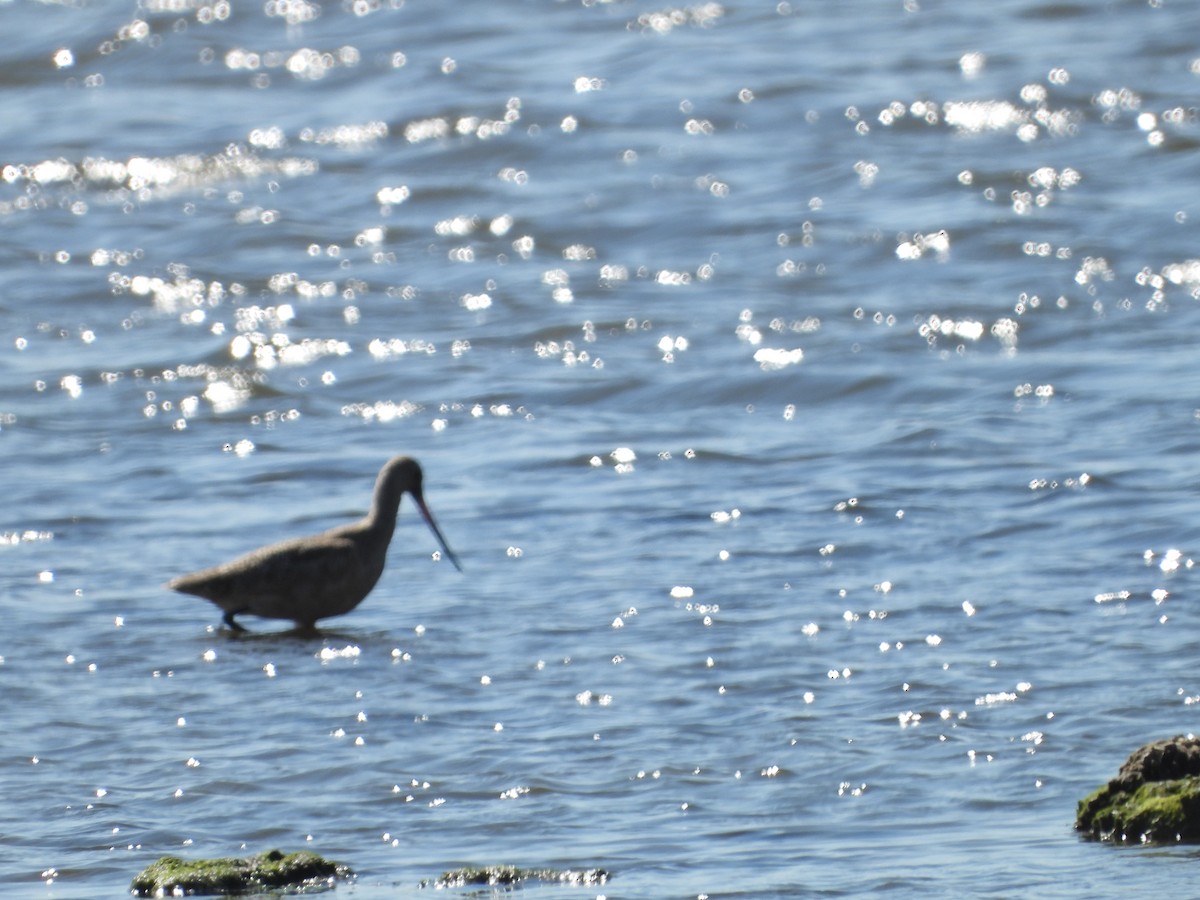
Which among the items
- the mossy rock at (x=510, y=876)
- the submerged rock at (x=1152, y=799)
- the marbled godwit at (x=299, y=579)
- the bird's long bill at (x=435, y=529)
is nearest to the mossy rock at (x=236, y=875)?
the mossy rock at (x=510, y=876)

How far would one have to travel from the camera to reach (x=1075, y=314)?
11.8m

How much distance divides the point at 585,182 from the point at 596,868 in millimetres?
10487

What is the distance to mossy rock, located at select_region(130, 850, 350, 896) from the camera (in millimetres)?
4758

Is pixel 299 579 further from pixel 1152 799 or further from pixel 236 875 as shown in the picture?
pixel 1152 799

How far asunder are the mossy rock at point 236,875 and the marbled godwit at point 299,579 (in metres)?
2.81

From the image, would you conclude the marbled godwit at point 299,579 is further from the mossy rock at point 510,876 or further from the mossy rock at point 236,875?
the mossy rock at point 510,876

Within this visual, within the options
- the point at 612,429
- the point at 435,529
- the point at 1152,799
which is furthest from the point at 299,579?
the point at 1152,799

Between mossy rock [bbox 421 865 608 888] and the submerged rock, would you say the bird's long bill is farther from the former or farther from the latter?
the submerged rock

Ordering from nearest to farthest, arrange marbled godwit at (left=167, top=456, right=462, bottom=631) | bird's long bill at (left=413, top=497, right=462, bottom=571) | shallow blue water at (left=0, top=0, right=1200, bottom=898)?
shallow blue water at (left=0, top=0, right=1200, bottom=898)
marbled godwit at (left=167, top=456, right=462, bottom=631)
bird's long bill at (left=413, top=497, right=462, bottom=571)

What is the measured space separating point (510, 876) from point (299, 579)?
3.07 m

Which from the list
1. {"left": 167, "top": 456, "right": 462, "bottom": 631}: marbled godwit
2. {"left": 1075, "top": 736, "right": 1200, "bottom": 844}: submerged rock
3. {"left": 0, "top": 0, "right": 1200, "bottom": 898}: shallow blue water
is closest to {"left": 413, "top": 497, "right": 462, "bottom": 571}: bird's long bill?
{"left": 0, "top": 0, "right": 1200, "bottom": 898}: shallow blue water

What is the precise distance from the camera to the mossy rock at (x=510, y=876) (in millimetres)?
4809

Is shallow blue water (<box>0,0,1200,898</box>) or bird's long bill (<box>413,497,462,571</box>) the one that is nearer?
shallow blue water (<box>0,0,1200,898</box>)

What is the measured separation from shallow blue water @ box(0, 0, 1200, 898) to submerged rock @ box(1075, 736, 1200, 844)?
75 mm
